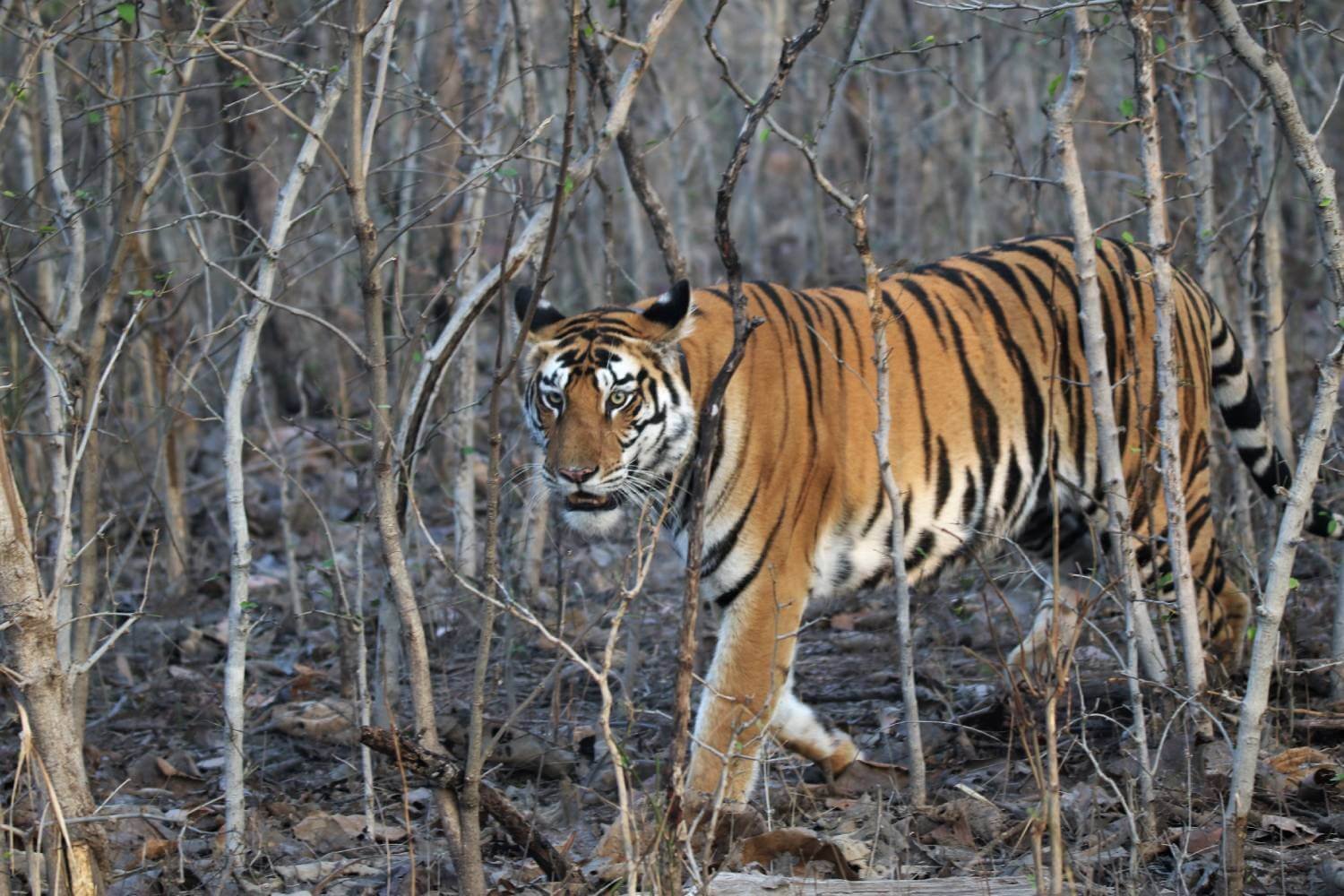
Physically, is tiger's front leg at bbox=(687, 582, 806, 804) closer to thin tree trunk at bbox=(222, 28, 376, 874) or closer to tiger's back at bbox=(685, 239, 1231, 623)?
tiger's back at bbox=(685, 239, 1231, 623)

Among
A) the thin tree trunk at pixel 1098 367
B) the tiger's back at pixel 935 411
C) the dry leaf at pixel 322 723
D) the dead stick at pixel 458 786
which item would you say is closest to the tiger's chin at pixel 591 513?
the tiger's back at pixel 935 411

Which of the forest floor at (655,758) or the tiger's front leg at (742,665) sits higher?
the tiger's front leg at (742,665)

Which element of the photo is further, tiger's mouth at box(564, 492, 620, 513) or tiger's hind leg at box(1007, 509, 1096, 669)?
tiger's hind leg at box(1007, 509, 1096, 669)

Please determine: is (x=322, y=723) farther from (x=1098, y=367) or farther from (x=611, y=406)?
(x=1098, y=367)

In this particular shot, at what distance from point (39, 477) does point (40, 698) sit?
4464 mm

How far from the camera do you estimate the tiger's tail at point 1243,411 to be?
5.29 meters

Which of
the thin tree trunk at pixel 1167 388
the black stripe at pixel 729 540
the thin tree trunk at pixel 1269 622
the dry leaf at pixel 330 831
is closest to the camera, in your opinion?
the thin tree trunk at pixel 1269 622

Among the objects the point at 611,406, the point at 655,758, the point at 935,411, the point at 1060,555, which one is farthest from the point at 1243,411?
the point at 655,758

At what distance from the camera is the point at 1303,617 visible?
18.1ft

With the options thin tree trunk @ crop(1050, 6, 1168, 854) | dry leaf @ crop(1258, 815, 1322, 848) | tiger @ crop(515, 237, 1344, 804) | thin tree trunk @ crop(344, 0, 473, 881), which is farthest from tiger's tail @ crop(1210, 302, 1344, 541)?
thin tree trunk @ crop(344, 0, 473, 881)

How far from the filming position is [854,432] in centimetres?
497

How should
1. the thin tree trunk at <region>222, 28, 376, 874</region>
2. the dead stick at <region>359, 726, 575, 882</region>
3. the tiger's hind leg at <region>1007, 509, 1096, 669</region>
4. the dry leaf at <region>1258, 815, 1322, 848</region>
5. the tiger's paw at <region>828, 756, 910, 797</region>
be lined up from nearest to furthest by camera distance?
the dead stick at <region>359, 726, 575, 882</region> → the dry leaf at <region>1258, 815, 1322, 848</region> → the thin tree trunk at <region>222, 28, 376, 874</region> → the tiger's paw at <region>828, 756, 910, 797</region> → the tiger's hind leg at <region>1007, 509, 1096, 669</region>

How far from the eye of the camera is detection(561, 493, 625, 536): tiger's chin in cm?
462

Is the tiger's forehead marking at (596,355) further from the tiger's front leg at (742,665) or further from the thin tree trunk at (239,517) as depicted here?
the thin tree trunk at (239,517)
